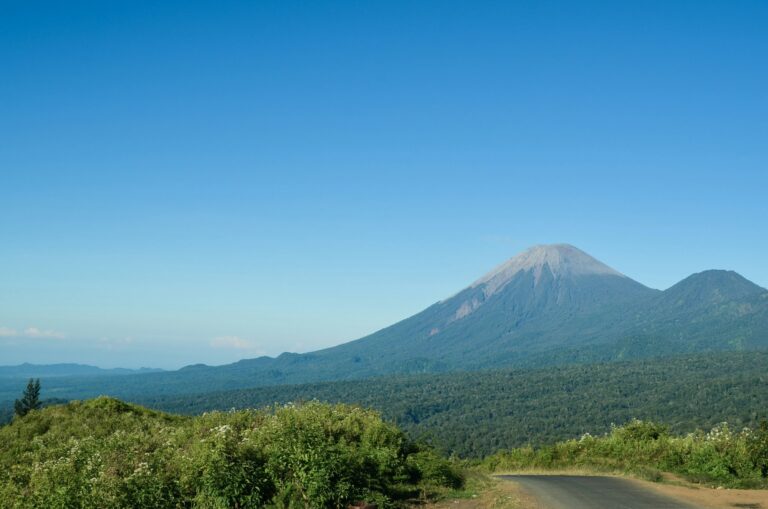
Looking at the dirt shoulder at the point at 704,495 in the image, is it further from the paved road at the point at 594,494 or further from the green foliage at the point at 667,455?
the green foliage at the point at 667,455

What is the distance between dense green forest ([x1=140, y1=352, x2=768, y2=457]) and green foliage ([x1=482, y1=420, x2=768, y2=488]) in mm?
78146

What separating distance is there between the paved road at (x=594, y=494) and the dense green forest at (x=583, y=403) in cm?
8526

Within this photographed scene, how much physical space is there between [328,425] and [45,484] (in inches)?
263

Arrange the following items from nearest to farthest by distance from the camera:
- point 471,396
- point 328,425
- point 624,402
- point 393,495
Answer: point 393,495
point 328,425
point 624,402
point 471,396

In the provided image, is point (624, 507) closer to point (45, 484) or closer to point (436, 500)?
point (436, 500)

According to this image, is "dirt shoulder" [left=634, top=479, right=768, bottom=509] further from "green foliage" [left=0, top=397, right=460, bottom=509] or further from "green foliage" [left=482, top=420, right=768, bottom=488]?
"green foliage" [left=0, top=397, right=460, bottom=509]

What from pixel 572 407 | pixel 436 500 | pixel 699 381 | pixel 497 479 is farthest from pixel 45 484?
pixel 699 381

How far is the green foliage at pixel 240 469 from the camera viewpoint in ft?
39.1

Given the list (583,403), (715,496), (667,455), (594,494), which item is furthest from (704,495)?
(583,403)

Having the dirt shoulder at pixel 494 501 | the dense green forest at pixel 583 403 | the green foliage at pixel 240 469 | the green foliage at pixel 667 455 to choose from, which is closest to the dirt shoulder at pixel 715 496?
the green foliage at pixel 667 455

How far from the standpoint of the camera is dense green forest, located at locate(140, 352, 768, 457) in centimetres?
12377

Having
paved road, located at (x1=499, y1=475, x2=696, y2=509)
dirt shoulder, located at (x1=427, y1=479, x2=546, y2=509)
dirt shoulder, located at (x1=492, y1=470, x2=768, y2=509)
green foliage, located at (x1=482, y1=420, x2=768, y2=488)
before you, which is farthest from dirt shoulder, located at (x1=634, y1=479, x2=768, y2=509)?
dirt shoulder, located at (x1=427, y1=479, x2=546, y2=509)

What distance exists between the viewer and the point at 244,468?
12430 mm

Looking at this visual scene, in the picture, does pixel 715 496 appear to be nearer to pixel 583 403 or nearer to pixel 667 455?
pixel 667 455
